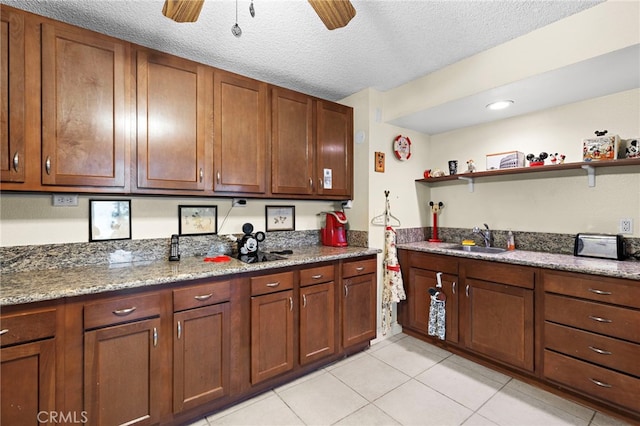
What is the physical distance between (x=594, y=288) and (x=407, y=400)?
4.65 ft

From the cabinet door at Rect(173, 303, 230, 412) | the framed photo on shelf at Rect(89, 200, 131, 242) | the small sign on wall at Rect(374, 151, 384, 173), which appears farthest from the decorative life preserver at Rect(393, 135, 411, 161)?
the framed photo on shelf at Rect(89, 200, 131, 242)

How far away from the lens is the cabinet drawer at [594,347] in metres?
1.67

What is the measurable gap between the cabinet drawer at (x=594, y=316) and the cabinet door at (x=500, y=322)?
14 cm

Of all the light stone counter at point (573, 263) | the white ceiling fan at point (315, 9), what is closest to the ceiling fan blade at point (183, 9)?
the white ceiling fan at point (315, 9)

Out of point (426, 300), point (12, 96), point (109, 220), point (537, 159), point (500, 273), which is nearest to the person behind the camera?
point (12, 96)

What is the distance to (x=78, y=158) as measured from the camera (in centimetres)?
164

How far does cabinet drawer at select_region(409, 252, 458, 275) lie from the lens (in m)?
2.53

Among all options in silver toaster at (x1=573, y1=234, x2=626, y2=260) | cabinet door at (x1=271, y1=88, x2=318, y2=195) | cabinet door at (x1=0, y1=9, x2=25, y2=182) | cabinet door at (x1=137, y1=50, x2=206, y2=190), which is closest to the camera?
cabinet door at (x1=0, y1=9, x2=25, y2=182)

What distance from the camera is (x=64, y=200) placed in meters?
1.86

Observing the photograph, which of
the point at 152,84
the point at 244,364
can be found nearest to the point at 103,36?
the point at 152,84

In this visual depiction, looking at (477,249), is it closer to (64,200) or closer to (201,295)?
(201,295)

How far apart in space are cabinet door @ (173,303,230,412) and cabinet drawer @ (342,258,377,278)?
1.03 meters

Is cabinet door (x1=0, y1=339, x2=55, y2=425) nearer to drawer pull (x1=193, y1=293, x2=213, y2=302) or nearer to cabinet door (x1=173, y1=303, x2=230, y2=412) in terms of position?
cabinet door (x1=173, y1=303, x2=230, y2=412)

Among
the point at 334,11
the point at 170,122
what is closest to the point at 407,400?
the point at 334,11
